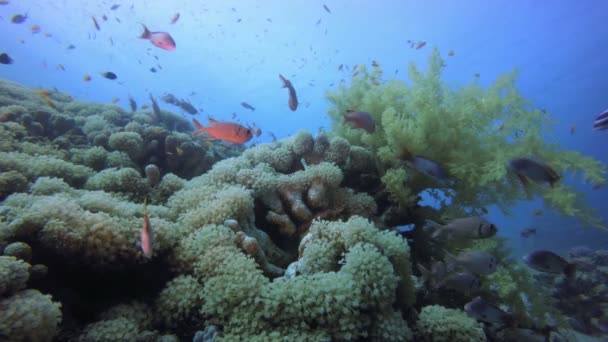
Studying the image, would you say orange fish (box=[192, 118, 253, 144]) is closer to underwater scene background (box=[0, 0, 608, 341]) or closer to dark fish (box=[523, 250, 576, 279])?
underwater scene background (box=[0, 0, 608, 341])

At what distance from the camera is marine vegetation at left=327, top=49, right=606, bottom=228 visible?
5000 millimetres

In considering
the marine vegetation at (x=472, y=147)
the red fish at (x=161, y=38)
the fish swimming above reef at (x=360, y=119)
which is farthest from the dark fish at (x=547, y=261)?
the red fish at (x=161, y=38)

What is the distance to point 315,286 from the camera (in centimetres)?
254

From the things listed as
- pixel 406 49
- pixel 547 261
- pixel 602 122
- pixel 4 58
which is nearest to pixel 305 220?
pixel 547 261

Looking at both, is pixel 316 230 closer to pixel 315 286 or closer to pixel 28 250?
pixel 315 286

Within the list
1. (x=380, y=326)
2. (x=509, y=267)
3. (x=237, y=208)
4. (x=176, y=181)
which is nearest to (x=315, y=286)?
(x=380, y=326)

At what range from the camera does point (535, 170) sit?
13.1 ft

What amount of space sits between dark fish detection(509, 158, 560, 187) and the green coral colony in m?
0.72

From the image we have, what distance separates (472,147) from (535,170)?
4.71 feet

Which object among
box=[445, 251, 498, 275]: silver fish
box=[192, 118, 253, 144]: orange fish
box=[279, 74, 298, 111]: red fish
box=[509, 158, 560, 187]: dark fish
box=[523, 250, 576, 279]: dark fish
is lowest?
box=[445, 251, 498, 275]: silver fish

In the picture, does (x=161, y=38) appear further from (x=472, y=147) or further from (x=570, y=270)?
(x=570, y=270)

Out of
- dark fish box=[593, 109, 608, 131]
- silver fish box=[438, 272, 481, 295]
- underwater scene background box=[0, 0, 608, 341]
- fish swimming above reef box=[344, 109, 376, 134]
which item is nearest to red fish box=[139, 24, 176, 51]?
underwater scene background box=[0, 0, 608, 341]

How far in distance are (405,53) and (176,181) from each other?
209ft

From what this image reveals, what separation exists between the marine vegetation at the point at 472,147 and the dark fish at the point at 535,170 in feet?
2.17
